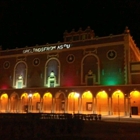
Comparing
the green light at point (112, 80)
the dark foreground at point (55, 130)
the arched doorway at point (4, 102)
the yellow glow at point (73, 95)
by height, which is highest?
the green light at point (112, 80)

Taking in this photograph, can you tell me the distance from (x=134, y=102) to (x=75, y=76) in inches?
→ 530

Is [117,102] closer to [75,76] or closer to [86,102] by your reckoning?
[86,102]

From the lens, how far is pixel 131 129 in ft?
77.7

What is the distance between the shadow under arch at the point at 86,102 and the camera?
44869 mm

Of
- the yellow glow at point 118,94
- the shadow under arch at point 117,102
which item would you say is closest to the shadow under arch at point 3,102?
the shadow under arch at point 117,102

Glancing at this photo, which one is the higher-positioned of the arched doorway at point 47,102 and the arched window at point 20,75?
the arched window at point 20,75

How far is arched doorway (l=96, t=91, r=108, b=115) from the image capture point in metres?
43.3

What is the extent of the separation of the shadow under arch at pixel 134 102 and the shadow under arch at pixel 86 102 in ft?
25.3

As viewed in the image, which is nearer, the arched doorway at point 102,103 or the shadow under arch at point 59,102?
the arched doorway at point 102,103

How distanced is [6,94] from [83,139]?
38.3m

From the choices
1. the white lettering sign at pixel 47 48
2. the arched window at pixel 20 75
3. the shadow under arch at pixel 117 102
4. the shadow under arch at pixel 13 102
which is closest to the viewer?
the shadow under arch at pixel 117 102

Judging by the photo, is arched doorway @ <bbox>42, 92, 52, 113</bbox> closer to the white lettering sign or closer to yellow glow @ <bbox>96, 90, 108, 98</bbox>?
the white lettering sign

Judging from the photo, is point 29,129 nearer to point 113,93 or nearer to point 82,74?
point 113,93

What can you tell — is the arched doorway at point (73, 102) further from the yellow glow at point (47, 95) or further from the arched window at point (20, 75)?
the arched window at point (20, 75)
